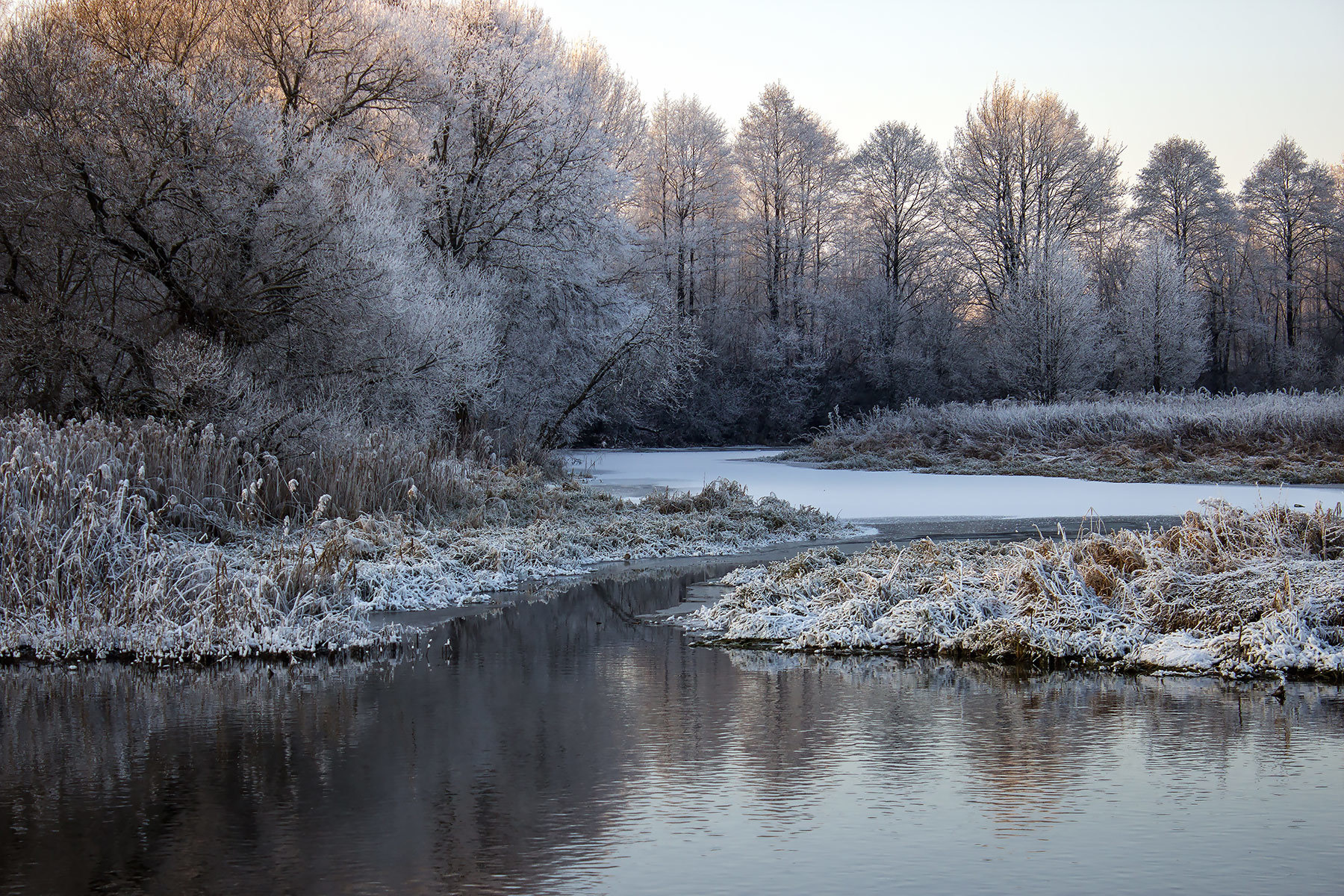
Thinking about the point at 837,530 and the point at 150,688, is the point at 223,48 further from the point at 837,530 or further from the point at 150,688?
the point at 150,688

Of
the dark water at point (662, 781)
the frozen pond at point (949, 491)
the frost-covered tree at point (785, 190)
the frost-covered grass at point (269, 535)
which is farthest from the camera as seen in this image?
the frost-covered tree at point (785, 190)

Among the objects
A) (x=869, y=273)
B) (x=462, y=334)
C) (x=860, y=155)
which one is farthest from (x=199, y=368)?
(x=869, y=273)

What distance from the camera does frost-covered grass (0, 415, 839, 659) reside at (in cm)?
689

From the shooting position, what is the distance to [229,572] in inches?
305

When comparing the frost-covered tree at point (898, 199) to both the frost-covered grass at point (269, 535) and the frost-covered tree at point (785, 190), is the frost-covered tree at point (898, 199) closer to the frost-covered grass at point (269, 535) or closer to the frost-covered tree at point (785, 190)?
the frost-covered tree at point (785, 190)

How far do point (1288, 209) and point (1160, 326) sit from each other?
42.5ft

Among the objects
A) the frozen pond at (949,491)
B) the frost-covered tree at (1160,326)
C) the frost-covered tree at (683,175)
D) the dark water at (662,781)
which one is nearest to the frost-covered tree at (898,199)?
the frost-covered tree at (683,175)

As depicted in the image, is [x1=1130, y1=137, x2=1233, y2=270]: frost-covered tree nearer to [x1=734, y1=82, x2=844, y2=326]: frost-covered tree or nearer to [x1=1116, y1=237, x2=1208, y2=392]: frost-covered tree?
[x1=1116, y1=237, x2=1208, y2=392]: frost-covered tree

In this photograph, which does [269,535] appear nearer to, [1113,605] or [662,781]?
[1113,605]

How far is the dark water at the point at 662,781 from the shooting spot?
3.21 meters

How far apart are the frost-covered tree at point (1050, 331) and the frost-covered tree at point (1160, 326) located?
3.07m

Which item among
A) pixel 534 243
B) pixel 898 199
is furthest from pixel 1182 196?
pixel 534 243

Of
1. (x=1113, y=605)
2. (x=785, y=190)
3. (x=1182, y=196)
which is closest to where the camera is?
(x=1113, y=605)

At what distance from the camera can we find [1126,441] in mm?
25953
